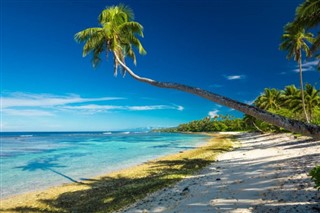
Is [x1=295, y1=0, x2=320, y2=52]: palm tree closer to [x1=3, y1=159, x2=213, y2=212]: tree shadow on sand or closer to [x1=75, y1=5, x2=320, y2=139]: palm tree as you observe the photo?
[x1=75, y1=5, x2=320, y2=139]: palm tree

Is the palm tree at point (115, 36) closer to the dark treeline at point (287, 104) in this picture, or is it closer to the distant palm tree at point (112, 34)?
the distant palm tree at point (112, 34)

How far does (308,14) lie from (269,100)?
4710cm

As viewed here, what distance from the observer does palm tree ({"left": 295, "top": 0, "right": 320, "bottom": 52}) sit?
13.2 meters

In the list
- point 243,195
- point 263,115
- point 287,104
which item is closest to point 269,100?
point 287,104

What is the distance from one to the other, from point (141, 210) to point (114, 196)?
3826 millimetres

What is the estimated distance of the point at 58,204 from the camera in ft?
41.2

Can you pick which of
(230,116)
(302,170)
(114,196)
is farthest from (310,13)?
(230,116)

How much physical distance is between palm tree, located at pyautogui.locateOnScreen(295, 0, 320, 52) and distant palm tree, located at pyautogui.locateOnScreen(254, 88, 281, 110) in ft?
147

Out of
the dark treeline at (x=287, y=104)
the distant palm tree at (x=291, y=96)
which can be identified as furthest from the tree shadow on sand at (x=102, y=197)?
the distant palm tree at (x=291, y=96)

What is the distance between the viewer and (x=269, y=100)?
189 ft

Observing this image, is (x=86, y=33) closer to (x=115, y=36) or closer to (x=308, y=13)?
(x=115, y=36)

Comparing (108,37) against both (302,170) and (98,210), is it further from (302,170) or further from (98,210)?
(302,170)

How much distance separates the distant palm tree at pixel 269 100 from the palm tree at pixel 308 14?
44788 millimetres

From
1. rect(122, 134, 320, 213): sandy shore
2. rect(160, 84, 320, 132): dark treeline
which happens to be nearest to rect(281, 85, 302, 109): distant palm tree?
rect(160, 84, 320, 132): dark treeline
